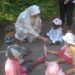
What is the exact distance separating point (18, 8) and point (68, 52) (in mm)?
3850

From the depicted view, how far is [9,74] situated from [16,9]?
4421 mm

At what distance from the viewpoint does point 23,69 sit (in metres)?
3.86

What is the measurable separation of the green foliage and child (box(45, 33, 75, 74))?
2.52 metres

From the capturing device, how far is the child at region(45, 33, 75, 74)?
3.97 m

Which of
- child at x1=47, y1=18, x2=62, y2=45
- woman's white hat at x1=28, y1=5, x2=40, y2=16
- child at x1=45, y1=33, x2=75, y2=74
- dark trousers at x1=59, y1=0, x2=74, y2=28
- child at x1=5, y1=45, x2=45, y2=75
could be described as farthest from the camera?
dark trousers at x1=59, y1=0, x2=74, y2=28

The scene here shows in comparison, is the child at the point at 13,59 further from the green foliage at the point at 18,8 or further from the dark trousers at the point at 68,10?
the green foliage at the point at 18,8

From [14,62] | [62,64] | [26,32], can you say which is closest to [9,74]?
[14,62]

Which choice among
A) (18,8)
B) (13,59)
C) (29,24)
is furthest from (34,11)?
(18,8)

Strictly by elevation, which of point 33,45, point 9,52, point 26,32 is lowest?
point 33,45

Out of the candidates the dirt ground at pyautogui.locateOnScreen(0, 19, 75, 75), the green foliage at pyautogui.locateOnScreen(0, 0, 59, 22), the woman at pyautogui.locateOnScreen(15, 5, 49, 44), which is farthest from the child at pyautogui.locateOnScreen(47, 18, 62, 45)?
the green foliage at pyautogui.locateOnScreen(0, 0, 59, 22)

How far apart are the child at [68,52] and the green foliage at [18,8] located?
2.52m

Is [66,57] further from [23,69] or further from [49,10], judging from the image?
[49,10]

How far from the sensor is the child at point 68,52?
3967 millimetres

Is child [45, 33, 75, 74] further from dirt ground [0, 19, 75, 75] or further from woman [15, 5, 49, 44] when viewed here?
woman [15, 5, 49, 44]
